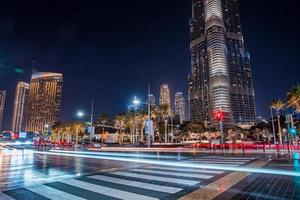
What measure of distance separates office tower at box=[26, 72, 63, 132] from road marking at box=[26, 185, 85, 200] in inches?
6458

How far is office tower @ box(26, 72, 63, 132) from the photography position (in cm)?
16738

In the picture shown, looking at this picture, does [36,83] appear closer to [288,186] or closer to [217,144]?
[217,144]

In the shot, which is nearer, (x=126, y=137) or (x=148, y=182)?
(x=148, y=182)

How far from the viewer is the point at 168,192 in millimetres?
6699

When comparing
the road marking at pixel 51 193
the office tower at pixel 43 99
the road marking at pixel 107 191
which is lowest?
the road marking at pixel 51 193

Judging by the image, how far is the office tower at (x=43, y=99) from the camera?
167375 millimetres

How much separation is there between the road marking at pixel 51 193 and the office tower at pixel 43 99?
6458 inches

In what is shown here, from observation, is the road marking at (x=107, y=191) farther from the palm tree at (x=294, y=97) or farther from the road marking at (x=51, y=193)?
the palm tree at (x=294, y=97)

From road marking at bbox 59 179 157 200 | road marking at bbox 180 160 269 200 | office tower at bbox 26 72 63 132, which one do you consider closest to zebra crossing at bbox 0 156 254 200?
road marking at bbox 59 179 157 200


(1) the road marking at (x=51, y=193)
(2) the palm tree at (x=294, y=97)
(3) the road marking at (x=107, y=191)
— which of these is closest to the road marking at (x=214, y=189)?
(3) the road marking at (x=107, y=191)

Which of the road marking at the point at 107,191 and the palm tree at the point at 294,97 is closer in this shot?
the road marking at the point at 107,191

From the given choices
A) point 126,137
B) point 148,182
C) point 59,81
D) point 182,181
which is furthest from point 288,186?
point 59,81

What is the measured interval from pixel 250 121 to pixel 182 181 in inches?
8177

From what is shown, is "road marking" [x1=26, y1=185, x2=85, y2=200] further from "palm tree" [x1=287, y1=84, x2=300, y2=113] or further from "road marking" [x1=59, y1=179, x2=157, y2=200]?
"palm tree" [x1=287, y1=84, x2=300, y2=113]
